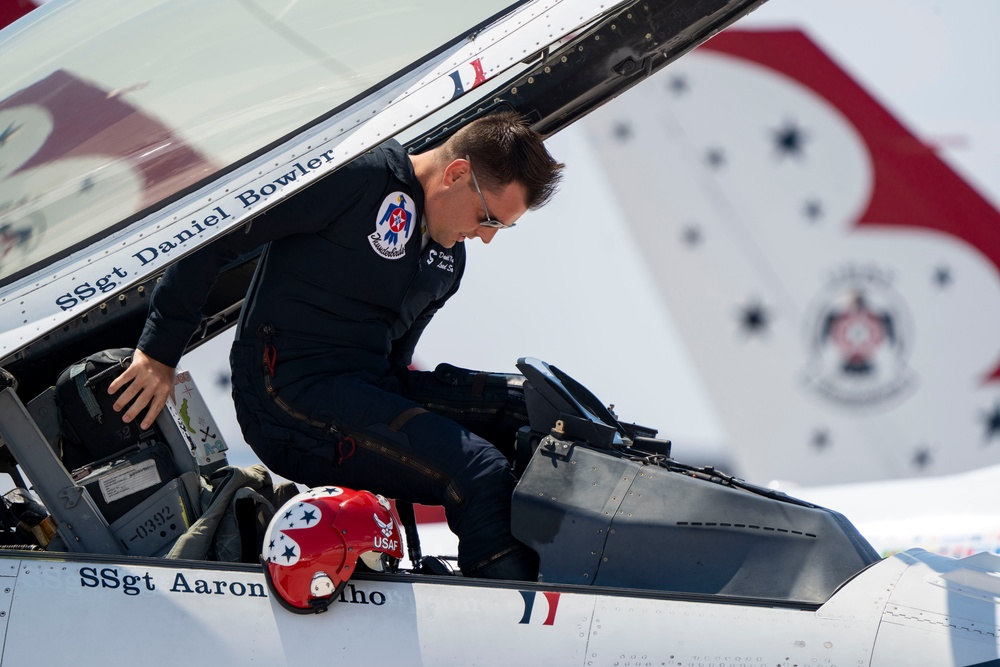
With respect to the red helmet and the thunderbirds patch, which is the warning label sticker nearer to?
the red helmet

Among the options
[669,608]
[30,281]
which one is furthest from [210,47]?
[669,608]

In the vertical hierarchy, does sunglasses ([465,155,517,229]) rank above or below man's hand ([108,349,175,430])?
above

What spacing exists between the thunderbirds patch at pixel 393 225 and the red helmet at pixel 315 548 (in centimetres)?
60

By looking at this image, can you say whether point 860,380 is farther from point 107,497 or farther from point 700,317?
point 107,497

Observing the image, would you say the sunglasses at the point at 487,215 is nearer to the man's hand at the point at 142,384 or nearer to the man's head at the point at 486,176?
the man's head at the point at 486,176

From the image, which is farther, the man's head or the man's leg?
the man's head

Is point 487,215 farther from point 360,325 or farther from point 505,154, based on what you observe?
point 360,325

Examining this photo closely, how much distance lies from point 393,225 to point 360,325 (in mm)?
240

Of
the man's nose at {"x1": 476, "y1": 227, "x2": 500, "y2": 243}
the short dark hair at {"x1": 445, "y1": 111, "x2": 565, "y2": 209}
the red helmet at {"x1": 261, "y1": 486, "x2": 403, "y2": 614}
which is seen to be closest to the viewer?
the red helmet at {"x1": 261, "y1": 486, "x2": 403, "y2": 614}

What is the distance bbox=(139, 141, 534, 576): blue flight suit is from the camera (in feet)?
6.18

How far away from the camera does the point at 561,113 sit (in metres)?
2.50

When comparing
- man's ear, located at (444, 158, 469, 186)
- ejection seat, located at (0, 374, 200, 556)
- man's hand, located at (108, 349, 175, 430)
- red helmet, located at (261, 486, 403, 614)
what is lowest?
red helmet, located at (261, 486, 403, 614)

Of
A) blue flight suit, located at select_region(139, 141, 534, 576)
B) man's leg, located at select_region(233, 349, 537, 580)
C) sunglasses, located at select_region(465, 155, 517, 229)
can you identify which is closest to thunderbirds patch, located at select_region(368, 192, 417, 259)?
blue flight suit, located at select_region(139, 141, 534, 576)

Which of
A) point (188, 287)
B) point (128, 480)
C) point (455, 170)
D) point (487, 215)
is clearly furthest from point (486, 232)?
point (128, 480)
